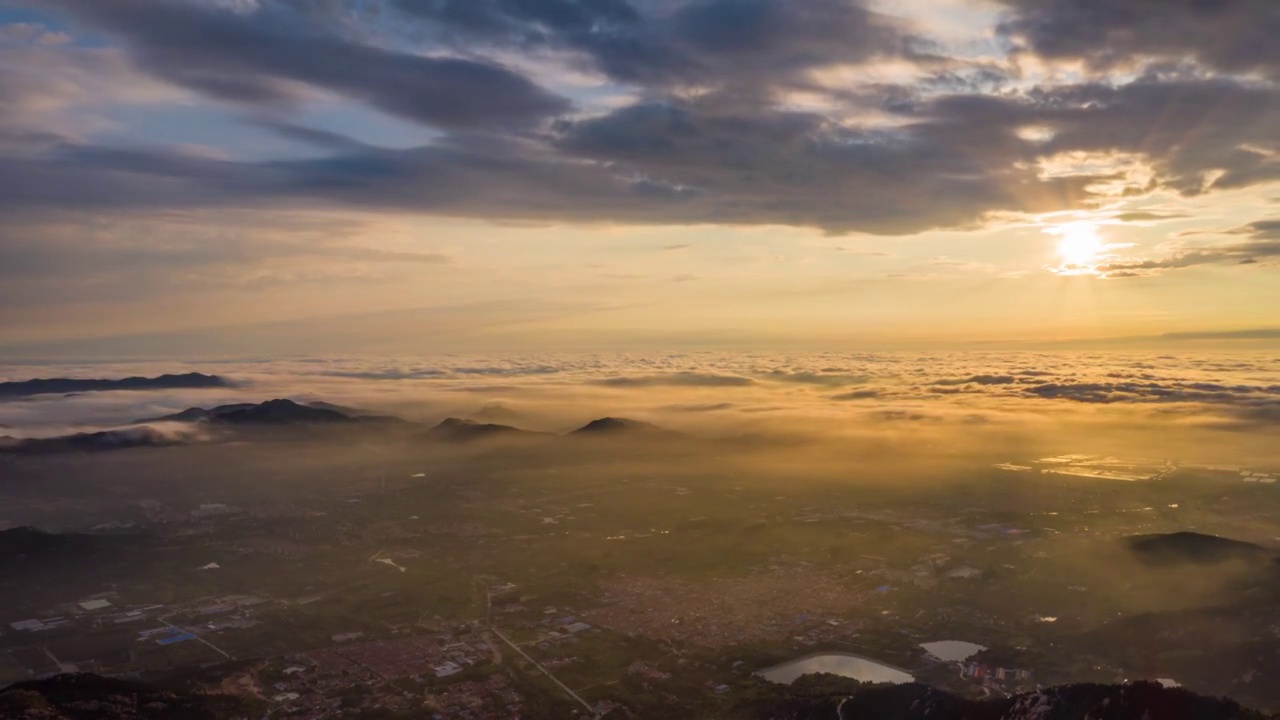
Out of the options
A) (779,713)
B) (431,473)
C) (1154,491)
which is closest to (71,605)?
(779,713)

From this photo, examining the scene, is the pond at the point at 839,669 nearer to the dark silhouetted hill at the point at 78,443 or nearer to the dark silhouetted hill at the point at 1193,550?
the dark silhouetted hill at the point at 1193,550

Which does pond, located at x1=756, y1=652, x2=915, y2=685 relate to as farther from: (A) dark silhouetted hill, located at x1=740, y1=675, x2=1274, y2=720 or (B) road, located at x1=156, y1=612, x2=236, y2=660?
(B) road, located at x1=156, y1=612, x2=236, y2=660

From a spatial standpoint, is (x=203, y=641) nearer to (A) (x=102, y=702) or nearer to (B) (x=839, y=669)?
(A) (x=102, y=702)

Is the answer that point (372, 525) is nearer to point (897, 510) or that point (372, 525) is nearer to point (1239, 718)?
point (897, 510)

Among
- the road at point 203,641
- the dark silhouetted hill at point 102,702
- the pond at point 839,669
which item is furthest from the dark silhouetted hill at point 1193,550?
the road at point 203,641

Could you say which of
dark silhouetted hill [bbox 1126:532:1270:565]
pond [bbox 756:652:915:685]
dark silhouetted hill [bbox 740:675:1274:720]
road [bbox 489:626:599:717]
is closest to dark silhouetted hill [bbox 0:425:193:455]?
road [bbox 489:626:599:717]
